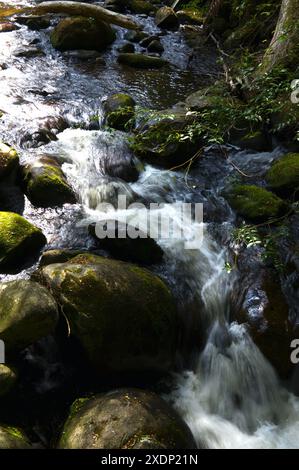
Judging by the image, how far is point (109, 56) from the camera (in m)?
11.5

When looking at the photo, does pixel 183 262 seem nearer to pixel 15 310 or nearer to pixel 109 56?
pixel 15 310

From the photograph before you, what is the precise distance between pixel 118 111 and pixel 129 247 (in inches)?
129

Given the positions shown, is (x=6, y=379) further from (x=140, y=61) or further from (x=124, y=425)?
(x=140, y=61)

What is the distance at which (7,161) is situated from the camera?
5598 mm

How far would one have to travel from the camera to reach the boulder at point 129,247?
16.1 feet

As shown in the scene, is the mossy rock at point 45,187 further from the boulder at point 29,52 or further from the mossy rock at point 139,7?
the mossy rock at point 139,7

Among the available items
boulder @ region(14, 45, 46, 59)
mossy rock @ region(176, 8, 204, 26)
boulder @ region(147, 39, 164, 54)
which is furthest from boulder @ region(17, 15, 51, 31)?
mossy rock @ region(176, 8, 204, 26)

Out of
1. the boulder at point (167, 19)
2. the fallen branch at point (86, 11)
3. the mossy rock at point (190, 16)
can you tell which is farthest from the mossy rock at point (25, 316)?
the mossy rock at point (190, 16)

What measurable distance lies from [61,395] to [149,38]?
11.7 meters

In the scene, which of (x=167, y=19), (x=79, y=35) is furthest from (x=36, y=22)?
(x=167, y=19)

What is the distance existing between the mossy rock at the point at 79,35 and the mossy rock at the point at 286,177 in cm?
773

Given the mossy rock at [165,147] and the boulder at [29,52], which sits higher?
the boulder at [29,52]

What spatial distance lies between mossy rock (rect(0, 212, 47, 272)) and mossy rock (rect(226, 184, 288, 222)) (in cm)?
288

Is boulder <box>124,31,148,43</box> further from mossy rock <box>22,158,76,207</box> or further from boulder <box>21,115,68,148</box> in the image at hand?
mossy rock <box>22,158,76,207</box>
